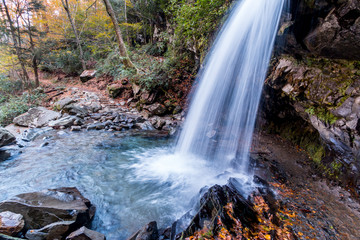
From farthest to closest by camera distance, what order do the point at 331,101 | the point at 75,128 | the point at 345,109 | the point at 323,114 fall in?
the point at 75,128, the point at 323,114, the point at 331,101, the point at 345,109

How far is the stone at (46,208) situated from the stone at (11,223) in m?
0.07

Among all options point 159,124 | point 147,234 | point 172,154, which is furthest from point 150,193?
point 159,124

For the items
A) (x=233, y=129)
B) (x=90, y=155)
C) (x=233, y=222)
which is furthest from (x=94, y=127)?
(x=233, y=222)

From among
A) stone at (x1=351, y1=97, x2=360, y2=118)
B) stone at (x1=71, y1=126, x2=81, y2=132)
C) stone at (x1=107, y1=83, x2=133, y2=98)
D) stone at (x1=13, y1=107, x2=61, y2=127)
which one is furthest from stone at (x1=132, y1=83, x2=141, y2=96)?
stone at (x1=351, y1=97, x2=360, y2=118)

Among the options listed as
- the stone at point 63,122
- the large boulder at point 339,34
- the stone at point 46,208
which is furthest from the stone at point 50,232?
the stone at point 63,122

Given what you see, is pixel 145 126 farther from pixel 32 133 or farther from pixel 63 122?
pixel 32 133

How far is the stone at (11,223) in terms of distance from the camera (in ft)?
7.80

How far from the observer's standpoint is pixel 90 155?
5.73 metres

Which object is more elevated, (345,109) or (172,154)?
(345,109)

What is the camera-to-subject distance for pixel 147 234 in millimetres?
2594

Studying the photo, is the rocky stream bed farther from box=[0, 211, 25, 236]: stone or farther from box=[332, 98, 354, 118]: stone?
box=[332, 98, 354, 118]: stone

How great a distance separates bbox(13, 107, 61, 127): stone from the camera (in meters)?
8.22

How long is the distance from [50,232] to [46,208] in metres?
0.43

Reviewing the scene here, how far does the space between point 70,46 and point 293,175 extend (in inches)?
888
